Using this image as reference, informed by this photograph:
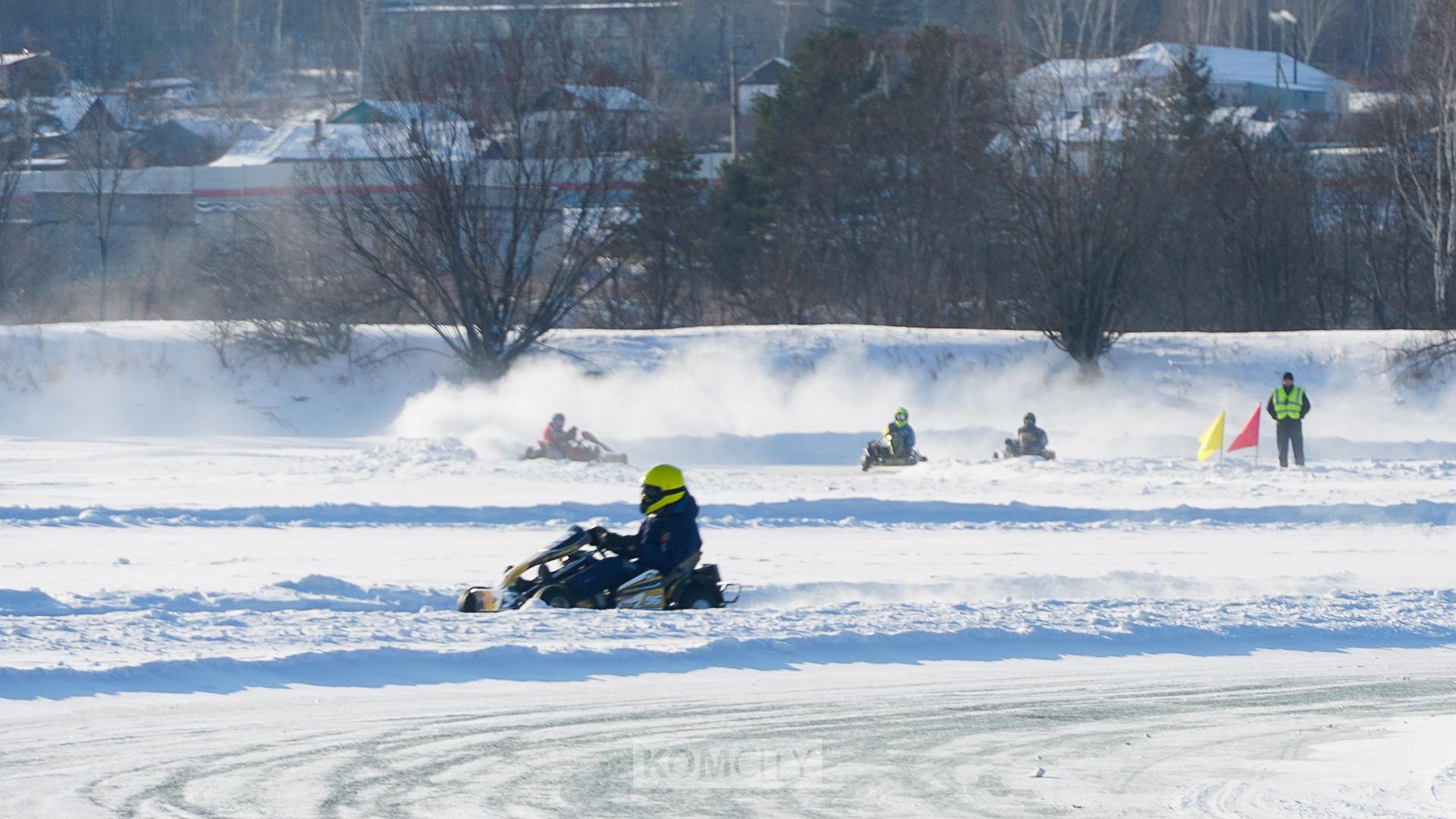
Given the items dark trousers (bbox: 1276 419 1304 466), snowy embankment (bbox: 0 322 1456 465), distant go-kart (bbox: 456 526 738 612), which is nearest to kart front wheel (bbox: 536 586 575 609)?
distant go-kart (bbox: 456 526 738 612)

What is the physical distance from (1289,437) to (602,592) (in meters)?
15.4

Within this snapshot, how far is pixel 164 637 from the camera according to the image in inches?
352

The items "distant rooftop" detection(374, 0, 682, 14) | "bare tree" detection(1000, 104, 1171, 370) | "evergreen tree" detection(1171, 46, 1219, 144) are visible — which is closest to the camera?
"bare tree" detection(1000, 104, 1171, 370)

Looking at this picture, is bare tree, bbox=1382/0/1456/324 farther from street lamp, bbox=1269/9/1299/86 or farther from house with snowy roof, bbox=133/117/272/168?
house with snowy roof, bbox=133/117/272/168

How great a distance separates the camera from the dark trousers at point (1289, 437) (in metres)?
22.9

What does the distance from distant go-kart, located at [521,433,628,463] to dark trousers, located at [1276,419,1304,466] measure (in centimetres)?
968

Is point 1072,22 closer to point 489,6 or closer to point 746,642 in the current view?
point 489,6

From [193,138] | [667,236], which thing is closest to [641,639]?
[667,236]

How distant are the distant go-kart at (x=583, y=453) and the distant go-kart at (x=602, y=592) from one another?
12224mm

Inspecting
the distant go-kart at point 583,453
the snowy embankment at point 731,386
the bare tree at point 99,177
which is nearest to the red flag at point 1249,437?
the snowy embankment at point 731,386

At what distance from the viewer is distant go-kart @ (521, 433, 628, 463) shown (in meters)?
23.3

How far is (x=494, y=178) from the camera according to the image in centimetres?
3253

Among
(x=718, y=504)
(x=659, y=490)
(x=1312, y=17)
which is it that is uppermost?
(x=1312, y=17)

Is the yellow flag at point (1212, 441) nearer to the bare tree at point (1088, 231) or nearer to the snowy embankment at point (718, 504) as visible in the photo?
the snowy embankment at point (718, 504)
